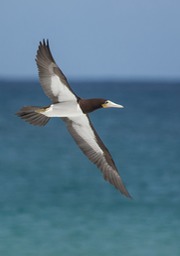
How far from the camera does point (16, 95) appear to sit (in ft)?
112

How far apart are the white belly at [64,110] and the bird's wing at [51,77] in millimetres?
67

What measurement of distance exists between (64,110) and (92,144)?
78 cm

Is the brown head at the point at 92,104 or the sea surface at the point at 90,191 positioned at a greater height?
the sea surface at the point at 90,191

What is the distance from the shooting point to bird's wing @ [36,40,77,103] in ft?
26.4

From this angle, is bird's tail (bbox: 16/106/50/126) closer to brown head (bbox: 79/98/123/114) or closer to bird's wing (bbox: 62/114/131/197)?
brown head (bbox: 79/98/123/114)

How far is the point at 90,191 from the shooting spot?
698 inches

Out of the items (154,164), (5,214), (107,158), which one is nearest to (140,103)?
(154,164)

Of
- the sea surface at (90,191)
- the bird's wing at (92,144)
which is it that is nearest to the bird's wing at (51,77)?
the bird's wing at (92,144)

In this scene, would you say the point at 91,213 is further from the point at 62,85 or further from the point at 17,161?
the point at 62,85

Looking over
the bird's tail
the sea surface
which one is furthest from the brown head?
the sea surface

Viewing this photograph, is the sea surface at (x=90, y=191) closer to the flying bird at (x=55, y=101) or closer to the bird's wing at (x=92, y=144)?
the bird's wing at (x=92, y=144)

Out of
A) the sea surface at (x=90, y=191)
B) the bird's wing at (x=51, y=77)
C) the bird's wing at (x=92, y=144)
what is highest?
the sea surface at (x=90, y=191)

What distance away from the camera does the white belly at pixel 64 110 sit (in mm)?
7914

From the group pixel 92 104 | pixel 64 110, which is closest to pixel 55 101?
pixel 64 110
